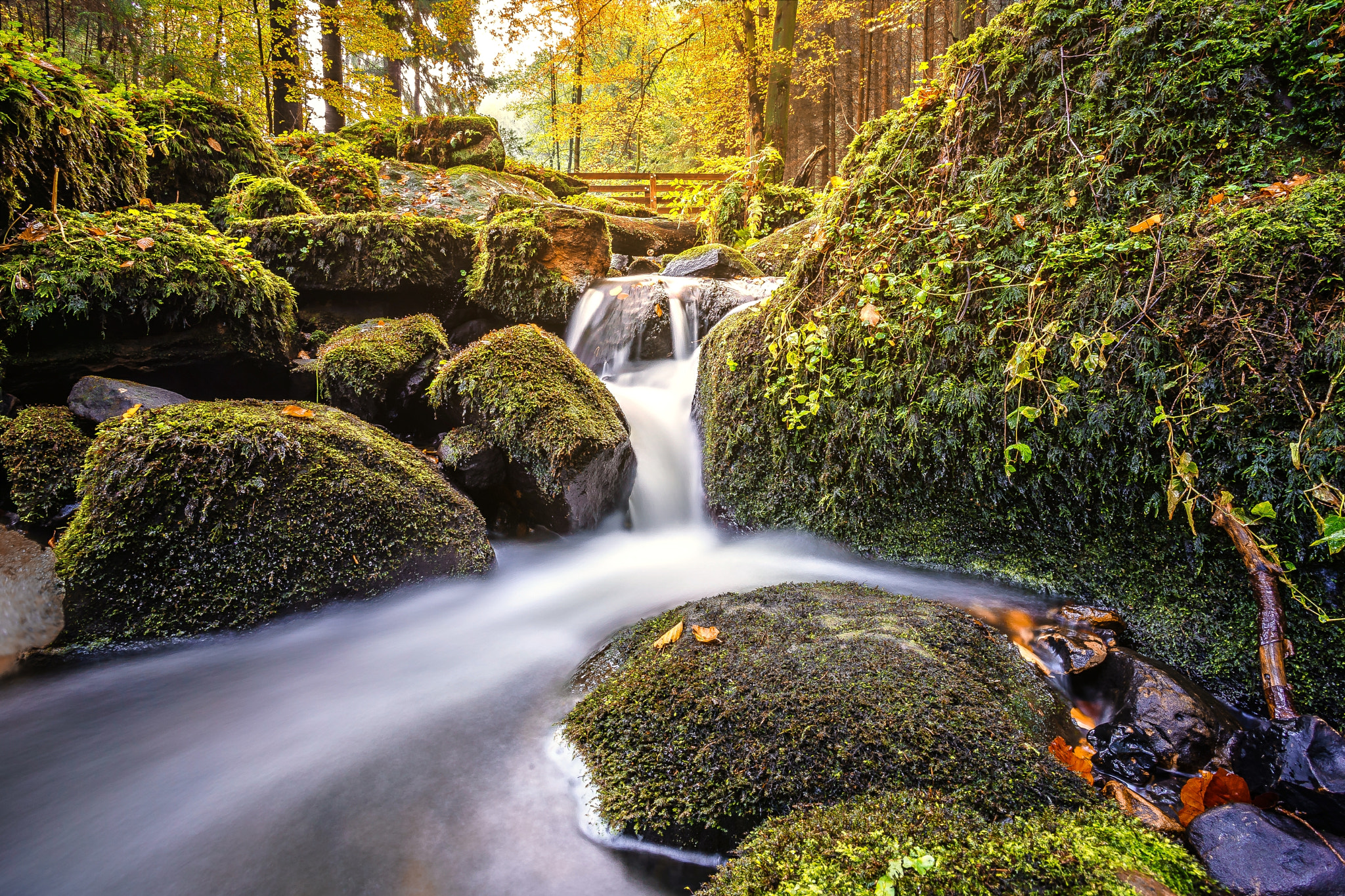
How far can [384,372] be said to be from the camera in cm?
511

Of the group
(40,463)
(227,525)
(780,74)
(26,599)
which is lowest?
(26,599)

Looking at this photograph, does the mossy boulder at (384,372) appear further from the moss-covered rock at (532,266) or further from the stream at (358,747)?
the stream at (358,747)

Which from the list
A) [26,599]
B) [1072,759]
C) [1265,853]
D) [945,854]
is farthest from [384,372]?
[1265,853]

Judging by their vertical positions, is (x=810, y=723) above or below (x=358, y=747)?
above

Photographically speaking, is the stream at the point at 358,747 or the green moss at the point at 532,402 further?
the green moss at the point at 532,402

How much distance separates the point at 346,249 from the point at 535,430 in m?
3.92

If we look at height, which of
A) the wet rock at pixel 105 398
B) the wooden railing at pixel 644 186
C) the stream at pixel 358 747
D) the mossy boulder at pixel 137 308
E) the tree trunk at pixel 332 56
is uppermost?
the tree trunk at pixel 332 56

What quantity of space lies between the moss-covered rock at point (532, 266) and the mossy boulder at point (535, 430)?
249cm

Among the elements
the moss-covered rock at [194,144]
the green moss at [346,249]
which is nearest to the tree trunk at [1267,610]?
the green moss at [346,249]

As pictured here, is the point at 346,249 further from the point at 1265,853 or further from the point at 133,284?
the point at 1265,853

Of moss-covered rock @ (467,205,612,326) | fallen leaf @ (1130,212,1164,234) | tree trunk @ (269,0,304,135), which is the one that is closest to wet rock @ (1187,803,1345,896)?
fallen leaf @ (1130,212,1164,234)

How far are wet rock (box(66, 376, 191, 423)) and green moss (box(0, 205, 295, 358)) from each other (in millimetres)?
503

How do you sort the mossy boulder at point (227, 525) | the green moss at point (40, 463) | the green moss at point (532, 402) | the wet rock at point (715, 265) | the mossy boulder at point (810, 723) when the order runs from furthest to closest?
the wet rock at point (715, 265) < the green moss at point (532, 402) < the green moss at point (40, 463) < the mossy boulder at point (227, 525) < the mossy boulder at point (810, 723)

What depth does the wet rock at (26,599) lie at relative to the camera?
111 inches
